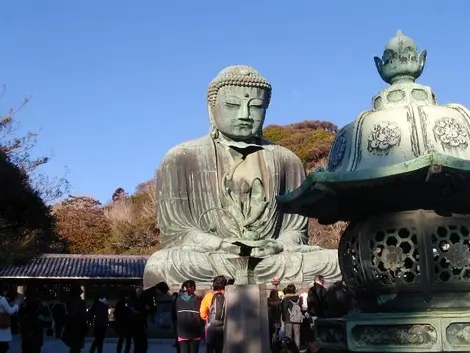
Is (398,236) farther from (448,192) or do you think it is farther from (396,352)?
(396,352)

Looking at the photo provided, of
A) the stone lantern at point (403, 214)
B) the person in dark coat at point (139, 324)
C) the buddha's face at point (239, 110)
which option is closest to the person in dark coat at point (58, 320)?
the buddha's face at point (239, 110)

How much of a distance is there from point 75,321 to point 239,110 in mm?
4943

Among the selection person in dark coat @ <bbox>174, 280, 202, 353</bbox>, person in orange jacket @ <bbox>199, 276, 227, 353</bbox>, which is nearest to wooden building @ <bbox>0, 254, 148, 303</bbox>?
person in dark coat @ <bbox>174, 280, 202, 353</bbox>

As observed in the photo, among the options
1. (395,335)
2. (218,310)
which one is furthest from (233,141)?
(395,335)

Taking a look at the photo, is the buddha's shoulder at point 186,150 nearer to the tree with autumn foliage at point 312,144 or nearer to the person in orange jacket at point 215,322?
the person in orange jacket at point 215,322

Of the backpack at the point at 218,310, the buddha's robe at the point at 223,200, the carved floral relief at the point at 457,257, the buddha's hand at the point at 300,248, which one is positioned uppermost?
the buddha's robe at the point at 223,200

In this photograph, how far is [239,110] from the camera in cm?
1196

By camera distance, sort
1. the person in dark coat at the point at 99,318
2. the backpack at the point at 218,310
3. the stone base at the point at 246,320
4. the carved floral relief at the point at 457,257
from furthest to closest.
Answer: the person in dark coat at the point at 99,318
the backpack at the point at 218,310
the stone base at the point at 246,320
the carved floral relief at the point at 457,257

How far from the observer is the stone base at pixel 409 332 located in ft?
9.37

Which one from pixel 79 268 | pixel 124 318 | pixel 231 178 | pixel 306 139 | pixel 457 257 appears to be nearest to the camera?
pixel 457 257

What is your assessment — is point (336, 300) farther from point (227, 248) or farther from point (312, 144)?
point (312, 144)

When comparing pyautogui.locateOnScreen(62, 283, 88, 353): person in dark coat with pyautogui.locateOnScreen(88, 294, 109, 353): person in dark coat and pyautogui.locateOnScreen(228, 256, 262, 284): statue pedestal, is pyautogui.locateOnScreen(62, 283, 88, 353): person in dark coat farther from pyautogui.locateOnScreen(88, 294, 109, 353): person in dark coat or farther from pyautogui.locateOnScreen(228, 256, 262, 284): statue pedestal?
pyautogui.locateOnScreen(228, 256, 262, 284): statue pedestal

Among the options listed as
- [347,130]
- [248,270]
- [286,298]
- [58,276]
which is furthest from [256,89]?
[58,276]

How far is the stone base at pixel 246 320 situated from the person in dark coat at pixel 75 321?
2.81m
